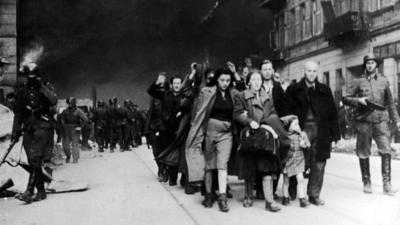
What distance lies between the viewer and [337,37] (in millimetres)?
23500

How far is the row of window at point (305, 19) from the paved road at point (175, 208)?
1417cm

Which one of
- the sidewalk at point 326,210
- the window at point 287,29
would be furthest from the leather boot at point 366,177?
the window at point 287,29

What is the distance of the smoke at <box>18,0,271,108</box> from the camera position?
36166 mm

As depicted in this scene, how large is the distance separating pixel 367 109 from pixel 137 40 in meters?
37.0

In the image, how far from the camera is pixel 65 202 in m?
7.41

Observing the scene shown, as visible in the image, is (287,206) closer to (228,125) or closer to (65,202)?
(228,125)

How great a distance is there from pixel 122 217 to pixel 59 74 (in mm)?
32946

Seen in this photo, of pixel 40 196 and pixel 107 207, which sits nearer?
pixel 107 207

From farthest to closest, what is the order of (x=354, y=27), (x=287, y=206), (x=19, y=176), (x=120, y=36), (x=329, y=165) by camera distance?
(x=120, y=36) → (x=354, y=27) → (x=329, y=165) → (x=19, y=176) → (x=287, y=206)

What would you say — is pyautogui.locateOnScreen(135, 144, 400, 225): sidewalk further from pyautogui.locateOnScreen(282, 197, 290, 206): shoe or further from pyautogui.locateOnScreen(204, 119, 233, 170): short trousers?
pyautogui.locateOnScreen(204, 119, 233, 170): short trousers

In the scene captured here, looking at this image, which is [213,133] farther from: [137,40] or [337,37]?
[137,40]

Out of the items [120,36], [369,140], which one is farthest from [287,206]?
[120,36]

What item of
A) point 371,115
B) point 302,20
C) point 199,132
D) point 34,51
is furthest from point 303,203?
point 34,51

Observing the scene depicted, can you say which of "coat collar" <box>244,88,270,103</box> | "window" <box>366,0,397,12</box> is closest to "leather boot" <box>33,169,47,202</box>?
"coat collar" <box>244,88,270,103</box>
